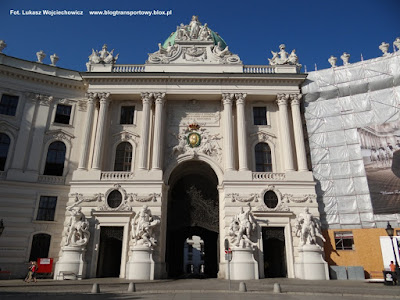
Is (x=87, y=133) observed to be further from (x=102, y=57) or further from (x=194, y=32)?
(x=194, y=32)

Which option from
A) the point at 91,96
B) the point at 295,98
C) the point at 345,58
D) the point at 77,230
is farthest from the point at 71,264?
the point at 345,58

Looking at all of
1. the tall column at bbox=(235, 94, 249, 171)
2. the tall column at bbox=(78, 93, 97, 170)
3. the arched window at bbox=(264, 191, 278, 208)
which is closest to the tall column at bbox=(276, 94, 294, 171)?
the arched window at bbox=(264, 191, 278, 208)

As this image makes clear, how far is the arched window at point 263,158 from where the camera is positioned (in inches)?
997

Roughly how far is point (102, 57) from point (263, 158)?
58.5 ft

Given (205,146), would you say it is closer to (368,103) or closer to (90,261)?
(90,261)

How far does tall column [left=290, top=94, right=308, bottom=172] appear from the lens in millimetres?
24156

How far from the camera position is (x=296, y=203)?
2255 cm

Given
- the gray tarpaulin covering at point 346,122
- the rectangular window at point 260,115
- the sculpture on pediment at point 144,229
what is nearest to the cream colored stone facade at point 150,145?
the rectangular window at point 260,115

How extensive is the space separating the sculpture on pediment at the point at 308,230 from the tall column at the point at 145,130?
12.8 metres

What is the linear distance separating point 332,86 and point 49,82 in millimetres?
25834

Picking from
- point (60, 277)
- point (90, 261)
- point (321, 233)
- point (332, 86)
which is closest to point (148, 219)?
point (90, 261)

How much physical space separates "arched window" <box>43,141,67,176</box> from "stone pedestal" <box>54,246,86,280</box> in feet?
Answer: 23.9

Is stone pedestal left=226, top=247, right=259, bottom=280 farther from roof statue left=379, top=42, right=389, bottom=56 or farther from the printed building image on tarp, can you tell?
roof statue left=379, top=42, right=389, bottom=56

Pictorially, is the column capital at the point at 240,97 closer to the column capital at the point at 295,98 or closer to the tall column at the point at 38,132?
the column capital at the point at 295,98
